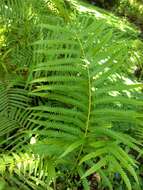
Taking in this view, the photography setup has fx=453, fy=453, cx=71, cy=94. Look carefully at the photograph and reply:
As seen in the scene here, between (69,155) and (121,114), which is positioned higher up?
(121,114)

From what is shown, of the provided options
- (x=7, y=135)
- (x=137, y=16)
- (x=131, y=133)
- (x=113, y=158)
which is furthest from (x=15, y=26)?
(x=137, y=16)

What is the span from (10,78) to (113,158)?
1.05m

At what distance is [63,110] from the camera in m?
2.40

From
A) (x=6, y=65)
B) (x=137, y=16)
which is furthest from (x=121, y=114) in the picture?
(x=137, y=16)

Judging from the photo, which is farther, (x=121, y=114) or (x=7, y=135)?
(x=7, y=135)

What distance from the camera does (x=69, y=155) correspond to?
99.8 inches

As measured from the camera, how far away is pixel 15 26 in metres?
3.25

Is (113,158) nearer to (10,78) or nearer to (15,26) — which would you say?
(10,78)

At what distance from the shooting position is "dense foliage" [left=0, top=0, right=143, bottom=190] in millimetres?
2361

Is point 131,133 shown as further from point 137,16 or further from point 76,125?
point 137,16

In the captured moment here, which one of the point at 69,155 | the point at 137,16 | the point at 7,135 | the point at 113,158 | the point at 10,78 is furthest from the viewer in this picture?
the point at 137,16

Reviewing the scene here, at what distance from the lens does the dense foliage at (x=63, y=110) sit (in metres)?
2.36

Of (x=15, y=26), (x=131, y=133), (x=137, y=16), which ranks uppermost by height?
(x=15, y=26)

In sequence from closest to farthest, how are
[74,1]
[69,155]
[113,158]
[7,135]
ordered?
1. [113,158]
2. [69,155]
3. [7,135]
4. [74,1]
